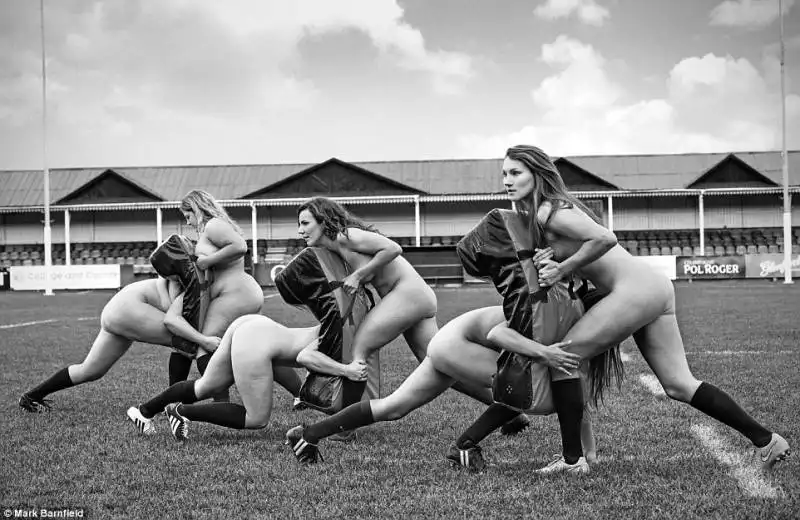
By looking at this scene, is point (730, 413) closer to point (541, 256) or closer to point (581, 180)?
point (541, 256)

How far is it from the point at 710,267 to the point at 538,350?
35.7 meters

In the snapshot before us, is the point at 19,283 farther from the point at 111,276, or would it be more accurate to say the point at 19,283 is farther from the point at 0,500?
the point at 0,500

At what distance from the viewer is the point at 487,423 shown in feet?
15.0

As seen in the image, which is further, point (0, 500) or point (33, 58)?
point (33, 58)

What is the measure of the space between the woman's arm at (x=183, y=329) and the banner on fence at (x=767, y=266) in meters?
34.7

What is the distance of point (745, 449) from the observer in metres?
5.05

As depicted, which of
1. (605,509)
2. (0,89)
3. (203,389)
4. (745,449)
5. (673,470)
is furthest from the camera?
(0,89)

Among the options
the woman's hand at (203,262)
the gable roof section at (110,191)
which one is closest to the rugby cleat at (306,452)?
the woman's hand at (203,262)

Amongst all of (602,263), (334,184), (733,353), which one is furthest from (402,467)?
(334,184)

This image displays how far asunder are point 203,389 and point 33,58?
35.8 m

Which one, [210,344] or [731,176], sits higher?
[731,176]

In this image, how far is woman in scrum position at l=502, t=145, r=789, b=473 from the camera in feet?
14.0

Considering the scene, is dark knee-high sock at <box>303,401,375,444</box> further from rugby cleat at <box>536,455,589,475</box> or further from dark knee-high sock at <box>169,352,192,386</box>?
dark knee-high sock at <box>169,352,192,386</box>

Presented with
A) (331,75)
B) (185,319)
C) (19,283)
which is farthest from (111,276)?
A: (185,319)
